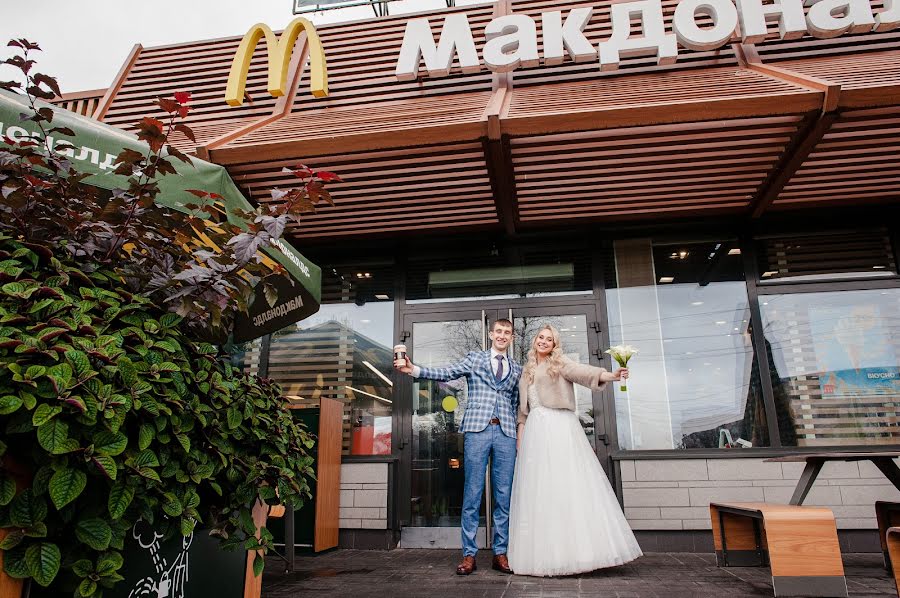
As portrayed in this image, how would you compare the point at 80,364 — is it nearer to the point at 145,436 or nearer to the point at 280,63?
the point at 145,436

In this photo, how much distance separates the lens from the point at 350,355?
5.88 meters

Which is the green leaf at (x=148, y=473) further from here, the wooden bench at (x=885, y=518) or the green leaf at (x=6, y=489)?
the wooden bench at (x=885, y=518)

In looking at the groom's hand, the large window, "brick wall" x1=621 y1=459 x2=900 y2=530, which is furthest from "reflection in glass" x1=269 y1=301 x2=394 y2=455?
"brick wall" x1=621 y1=459 x2=900 y2=530

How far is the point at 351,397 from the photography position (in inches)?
225

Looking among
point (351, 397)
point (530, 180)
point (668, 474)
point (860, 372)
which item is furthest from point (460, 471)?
point (860, 372)

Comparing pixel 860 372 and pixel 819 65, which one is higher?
pixel 819 65

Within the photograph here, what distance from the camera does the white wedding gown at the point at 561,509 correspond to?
3654 mm

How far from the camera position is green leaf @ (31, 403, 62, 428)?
3.61 feet

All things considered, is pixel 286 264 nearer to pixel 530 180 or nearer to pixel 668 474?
pixel 530 180

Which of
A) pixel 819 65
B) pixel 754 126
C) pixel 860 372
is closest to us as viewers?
pixel 754 126

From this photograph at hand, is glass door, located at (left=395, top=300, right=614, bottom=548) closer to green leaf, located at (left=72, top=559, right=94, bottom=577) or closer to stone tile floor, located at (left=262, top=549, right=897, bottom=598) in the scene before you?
stone tile floor, located at (left=262, top=549, right=897, bottom=598)

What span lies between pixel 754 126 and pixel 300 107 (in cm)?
413

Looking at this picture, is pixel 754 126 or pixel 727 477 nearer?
pixel 754 126

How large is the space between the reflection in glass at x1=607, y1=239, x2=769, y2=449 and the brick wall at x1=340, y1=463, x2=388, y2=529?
2287mm
